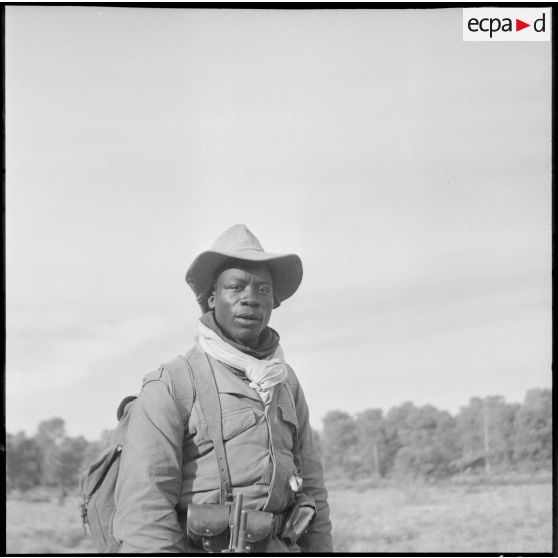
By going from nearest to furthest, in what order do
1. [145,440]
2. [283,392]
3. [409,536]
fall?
[145,440]
[283,392]
[409,536]

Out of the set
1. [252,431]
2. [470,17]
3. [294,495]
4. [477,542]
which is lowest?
[477,542]

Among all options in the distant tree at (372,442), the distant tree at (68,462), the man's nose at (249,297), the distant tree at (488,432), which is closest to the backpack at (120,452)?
the man's nose at (249,297)

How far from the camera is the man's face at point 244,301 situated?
5500 mm

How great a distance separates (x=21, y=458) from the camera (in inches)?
233

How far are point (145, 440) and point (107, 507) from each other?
0.44m

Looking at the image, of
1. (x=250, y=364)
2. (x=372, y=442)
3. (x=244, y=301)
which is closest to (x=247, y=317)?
(x=244, y=301)

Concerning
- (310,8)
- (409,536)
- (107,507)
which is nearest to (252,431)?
(107,507)

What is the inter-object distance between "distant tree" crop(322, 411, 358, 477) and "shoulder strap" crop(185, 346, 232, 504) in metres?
0.97

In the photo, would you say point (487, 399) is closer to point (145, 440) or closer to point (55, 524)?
point (145, 440)

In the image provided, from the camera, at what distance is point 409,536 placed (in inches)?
237

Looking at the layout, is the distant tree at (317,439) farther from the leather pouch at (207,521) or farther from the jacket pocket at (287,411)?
the leather pouch at (207,521)

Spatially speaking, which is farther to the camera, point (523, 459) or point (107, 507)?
point (523, 459)

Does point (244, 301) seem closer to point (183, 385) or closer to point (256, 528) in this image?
point (183, 385)

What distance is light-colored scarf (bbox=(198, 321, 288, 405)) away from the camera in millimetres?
5473
